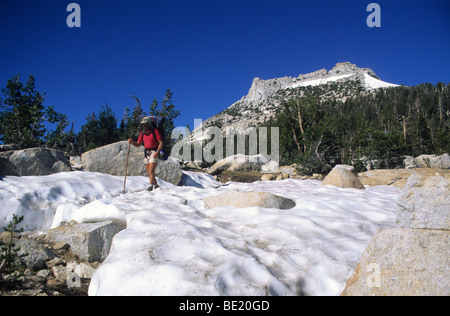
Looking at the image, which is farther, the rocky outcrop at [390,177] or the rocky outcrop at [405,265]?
the rocky outcrop at [390,177]

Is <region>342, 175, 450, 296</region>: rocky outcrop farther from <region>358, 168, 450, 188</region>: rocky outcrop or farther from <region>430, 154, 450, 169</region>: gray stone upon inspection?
Answer: <region>430, 154, 450, 169</region>: gray stone

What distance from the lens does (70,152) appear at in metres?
11.2

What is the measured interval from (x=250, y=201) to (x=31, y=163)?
5726mm

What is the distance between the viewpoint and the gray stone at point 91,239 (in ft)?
10.2

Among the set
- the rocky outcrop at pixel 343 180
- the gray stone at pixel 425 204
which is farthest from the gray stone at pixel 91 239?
the rocky outcrop at pixel 343 180

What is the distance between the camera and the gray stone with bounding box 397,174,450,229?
2326 mm

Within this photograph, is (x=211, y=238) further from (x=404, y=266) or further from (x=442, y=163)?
(x=442, y=163)

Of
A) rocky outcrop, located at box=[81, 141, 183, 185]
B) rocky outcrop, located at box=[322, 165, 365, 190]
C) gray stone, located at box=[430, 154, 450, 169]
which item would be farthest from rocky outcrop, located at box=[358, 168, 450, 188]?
gray stone, located at box=[430, 154, 450, 169]

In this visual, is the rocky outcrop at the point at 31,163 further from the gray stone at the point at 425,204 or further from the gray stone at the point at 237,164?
the gray stone at the point at 237,164

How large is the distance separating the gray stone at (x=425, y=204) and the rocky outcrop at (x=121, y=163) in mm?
6900

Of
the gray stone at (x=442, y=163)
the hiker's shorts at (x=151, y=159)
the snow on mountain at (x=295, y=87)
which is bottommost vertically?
the gray stone at (x=442, y=163)

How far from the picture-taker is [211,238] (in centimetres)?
297

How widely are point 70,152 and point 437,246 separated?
1283 cm
